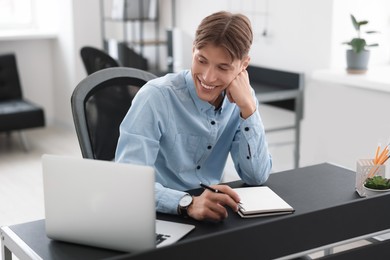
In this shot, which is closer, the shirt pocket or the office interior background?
the shirt pocket

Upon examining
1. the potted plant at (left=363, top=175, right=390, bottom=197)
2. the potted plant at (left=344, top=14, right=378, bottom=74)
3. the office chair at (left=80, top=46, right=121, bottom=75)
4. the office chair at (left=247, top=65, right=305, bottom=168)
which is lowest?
the office chair at (left=247, top=65, right=305, bottom=168)

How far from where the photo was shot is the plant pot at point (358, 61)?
314 cm

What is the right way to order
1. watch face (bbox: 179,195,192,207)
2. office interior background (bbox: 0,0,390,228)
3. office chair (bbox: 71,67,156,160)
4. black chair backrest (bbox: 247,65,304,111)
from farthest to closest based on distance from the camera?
black chair backrest (bbox: 247,65,304,111)
office interior background (bbox: 0,0,390,228)
office chair (bbox: 71,67,156,160)
watch face (bbox: 179,195,192,207)

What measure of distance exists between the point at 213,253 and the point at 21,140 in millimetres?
3742

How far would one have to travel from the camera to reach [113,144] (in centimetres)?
208

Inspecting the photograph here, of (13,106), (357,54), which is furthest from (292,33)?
(13,106)

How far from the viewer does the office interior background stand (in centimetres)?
309

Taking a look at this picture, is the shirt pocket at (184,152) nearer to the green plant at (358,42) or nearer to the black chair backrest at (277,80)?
the green plant at (358,42)

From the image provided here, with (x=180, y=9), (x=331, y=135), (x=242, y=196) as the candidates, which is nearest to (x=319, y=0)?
(x=331, y=135)

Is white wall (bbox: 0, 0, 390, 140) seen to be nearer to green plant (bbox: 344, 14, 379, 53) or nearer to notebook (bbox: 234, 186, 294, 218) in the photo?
green plant (bbox: 344, 14, 379, 53)

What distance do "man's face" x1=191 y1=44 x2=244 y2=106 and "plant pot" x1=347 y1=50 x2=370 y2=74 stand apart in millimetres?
1516

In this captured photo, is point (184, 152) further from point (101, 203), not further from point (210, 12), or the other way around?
point (210, 12)

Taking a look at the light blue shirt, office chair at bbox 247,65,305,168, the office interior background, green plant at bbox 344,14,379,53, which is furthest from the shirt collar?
office chair at bbox 247,65,305,168

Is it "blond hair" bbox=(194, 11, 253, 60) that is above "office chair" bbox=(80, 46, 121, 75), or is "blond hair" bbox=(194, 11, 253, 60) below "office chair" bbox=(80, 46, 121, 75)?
above
